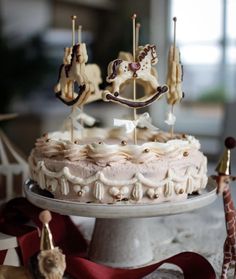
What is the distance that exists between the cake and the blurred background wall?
101 inches

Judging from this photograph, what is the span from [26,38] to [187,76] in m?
1.24

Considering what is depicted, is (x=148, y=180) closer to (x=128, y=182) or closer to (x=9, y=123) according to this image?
(x=128, y=182)

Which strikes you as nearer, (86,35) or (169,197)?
(169,197)

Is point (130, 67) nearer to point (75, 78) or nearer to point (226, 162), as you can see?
point (75, 78)

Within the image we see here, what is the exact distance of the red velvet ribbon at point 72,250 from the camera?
1.02m

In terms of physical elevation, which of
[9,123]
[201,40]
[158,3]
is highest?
[158,3]

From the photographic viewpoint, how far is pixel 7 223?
4.10ft

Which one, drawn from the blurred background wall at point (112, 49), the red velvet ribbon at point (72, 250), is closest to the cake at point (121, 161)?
the red velvet ribbon at point (72, 250)

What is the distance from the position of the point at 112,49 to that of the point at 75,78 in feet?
9.85

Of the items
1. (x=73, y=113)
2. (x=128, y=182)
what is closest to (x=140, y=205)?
(x=128, y=182)

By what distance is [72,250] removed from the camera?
1.24m

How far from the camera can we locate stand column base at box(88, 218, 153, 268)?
1.18 metres

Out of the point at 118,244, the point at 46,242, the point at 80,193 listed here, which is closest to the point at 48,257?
the point at 46,242

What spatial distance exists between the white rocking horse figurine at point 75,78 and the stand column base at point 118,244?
28 centimetres
